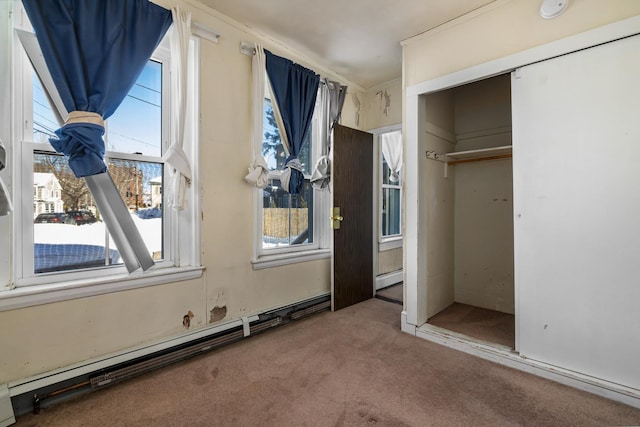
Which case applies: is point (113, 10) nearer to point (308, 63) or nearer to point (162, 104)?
point (162, 104)

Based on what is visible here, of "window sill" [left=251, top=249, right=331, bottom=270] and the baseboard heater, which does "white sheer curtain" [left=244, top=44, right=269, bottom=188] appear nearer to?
"window sill" [left=251, top=249, right=331, bottom=270]

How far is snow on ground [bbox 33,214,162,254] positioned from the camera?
1753 millimetres

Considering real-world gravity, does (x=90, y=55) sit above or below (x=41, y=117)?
above

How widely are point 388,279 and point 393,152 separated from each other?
1.94 m

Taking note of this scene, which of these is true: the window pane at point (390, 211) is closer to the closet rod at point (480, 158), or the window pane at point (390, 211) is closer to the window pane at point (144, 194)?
the closet rod at point (480, 158)

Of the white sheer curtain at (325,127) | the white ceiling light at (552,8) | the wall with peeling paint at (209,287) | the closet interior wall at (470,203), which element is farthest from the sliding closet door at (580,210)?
the wall with peeling paint at (209,287)

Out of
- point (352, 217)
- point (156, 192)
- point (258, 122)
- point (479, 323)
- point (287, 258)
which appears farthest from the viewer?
point (352, 217)

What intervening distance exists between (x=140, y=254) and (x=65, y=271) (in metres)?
0.42

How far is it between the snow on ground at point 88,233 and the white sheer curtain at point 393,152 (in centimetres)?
327

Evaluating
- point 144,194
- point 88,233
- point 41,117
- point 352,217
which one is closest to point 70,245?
point 88,233

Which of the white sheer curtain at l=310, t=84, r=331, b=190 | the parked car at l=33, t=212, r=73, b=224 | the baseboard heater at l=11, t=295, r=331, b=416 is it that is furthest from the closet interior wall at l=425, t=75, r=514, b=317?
the parked car at l=33, t=212, r=73, b=224

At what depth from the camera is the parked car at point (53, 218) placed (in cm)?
173

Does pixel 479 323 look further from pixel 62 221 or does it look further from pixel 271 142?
pixel 62 221

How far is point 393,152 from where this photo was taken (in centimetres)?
452
